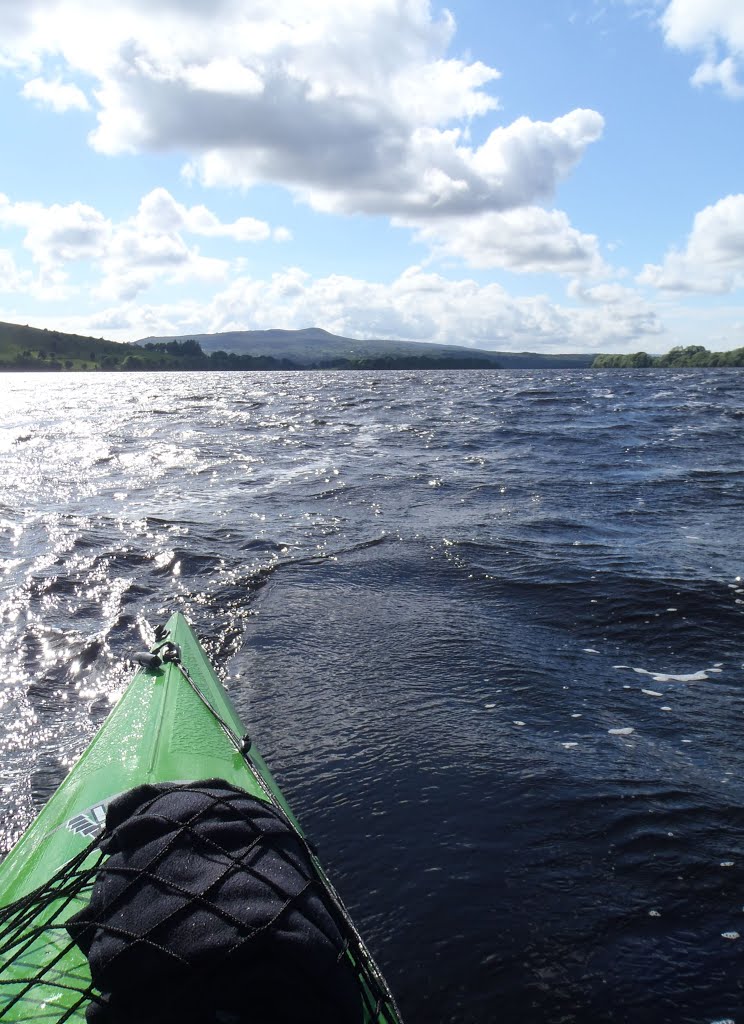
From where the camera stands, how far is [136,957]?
257 cm

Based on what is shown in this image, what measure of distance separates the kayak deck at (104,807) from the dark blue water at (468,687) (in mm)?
778

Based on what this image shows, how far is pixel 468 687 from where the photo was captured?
7336 millimetres

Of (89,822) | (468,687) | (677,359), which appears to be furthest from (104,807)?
(677,359)

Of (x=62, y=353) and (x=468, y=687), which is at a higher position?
(x=62, y=353)

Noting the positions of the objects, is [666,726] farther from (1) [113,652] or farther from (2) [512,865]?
(1) [113,652]

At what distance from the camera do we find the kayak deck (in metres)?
3.03

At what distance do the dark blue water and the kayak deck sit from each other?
778 millimetres

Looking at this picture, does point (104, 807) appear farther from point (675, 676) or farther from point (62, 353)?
point (62, 353)

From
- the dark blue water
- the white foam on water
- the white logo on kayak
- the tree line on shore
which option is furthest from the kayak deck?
the tree line on shore

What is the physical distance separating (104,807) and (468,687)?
12.9 ft

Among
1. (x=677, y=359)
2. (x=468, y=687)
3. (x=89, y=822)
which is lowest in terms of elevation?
(x=468, y=687)

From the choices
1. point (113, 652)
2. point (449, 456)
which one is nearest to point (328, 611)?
point (113, 652)

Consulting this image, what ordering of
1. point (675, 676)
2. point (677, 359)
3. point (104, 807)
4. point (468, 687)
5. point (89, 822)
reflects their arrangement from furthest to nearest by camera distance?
point (677, 359)
point (675, 676)
point (468, 687)
point (104, 807)
point (89, 822)

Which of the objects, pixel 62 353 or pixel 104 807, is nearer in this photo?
pixel 104 807
